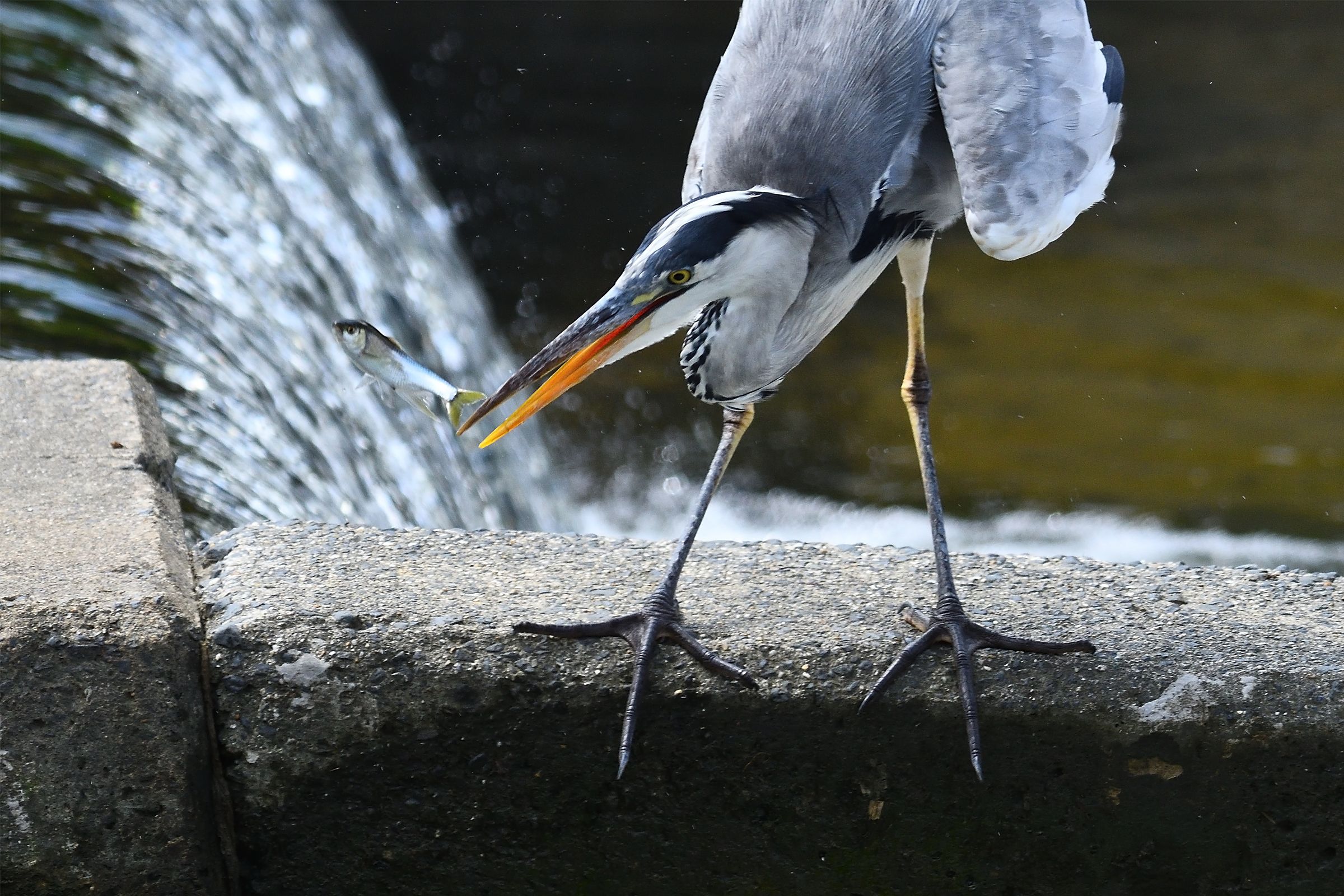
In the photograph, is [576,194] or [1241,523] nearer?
[1241,523]

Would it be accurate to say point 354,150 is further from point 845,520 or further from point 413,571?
point 413,571

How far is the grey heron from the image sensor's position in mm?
1872

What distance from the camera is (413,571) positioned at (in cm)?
209

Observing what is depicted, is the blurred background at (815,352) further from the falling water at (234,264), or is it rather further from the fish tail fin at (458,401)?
the fish tail fin at (458,401)

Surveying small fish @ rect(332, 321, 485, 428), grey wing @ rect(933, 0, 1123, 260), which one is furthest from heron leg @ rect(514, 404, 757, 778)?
grey wing @ rect(933, 0, 1123, 260)

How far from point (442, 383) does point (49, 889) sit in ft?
2.67

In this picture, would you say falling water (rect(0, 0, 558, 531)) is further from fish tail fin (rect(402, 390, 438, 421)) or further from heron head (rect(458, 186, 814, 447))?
heron head (rect(458, 186, 814, 447))

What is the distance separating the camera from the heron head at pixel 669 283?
1.81 m

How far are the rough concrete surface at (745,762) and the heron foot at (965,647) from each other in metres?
0.02

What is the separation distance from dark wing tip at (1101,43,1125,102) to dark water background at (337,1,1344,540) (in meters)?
2.56

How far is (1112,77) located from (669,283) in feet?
3.23

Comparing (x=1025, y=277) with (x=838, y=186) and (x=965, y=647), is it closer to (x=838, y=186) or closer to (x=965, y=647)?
(x=838, y=186)

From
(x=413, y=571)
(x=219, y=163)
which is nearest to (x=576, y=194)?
(x=219, y=163)

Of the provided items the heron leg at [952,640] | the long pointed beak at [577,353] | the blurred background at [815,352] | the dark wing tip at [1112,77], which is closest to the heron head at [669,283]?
the long pointed beak at [577,353]
